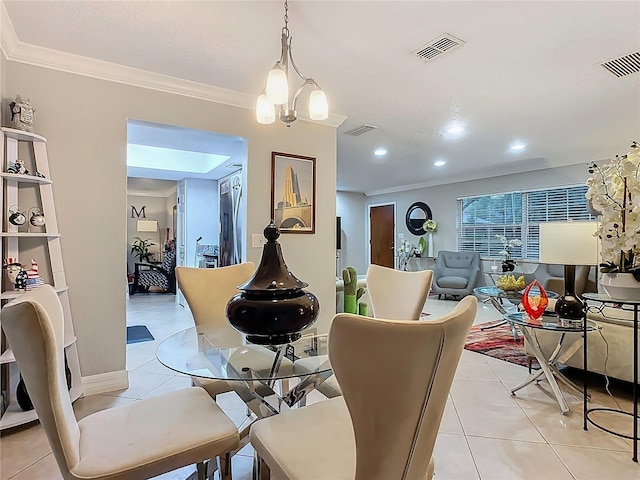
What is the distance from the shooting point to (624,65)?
8.54 ft

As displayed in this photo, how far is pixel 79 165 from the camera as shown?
2.60 m

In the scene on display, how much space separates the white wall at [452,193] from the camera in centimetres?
598

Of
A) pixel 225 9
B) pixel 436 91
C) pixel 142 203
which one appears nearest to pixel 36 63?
pixel 225 9

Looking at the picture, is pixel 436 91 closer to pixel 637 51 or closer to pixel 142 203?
pixel 637 51

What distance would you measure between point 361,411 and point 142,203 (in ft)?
31.3

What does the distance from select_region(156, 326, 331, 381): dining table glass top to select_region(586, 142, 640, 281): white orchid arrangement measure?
1.73 metres

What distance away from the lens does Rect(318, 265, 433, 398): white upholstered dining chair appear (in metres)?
2.14

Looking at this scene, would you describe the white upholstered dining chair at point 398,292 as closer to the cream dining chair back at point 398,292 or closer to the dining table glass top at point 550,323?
the cream dining chair back at point 398,292

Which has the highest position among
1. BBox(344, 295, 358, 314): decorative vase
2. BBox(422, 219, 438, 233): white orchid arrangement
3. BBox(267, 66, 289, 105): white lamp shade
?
BBox(267, 66, 289, 105): white lamp shade

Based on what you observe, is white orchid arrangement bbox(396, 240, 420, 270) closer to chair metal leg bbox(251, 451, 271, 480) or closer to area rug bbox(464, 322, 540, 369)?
area rug bbox(464, 322, 540, 369)

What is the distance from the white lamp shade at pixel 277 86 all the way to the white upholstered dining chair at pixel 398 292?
1218 millimetres

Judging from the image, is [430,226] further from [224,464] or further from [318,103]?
[224,464]

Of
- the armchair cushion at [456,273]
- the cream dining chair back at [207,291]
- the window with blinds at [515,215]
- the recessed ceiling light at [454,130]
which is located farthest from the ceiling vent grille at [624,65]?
the armchair cushion at [456,273]

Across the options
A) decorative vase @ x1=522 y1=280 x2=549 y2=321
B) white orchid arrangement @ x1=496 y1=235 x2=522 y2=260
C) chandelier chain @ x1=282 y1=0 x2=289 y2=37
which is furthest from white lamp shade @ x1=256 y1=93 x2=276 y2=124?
white orchid arrangement @ x1=496 y1=235 x2=522 y2=260
